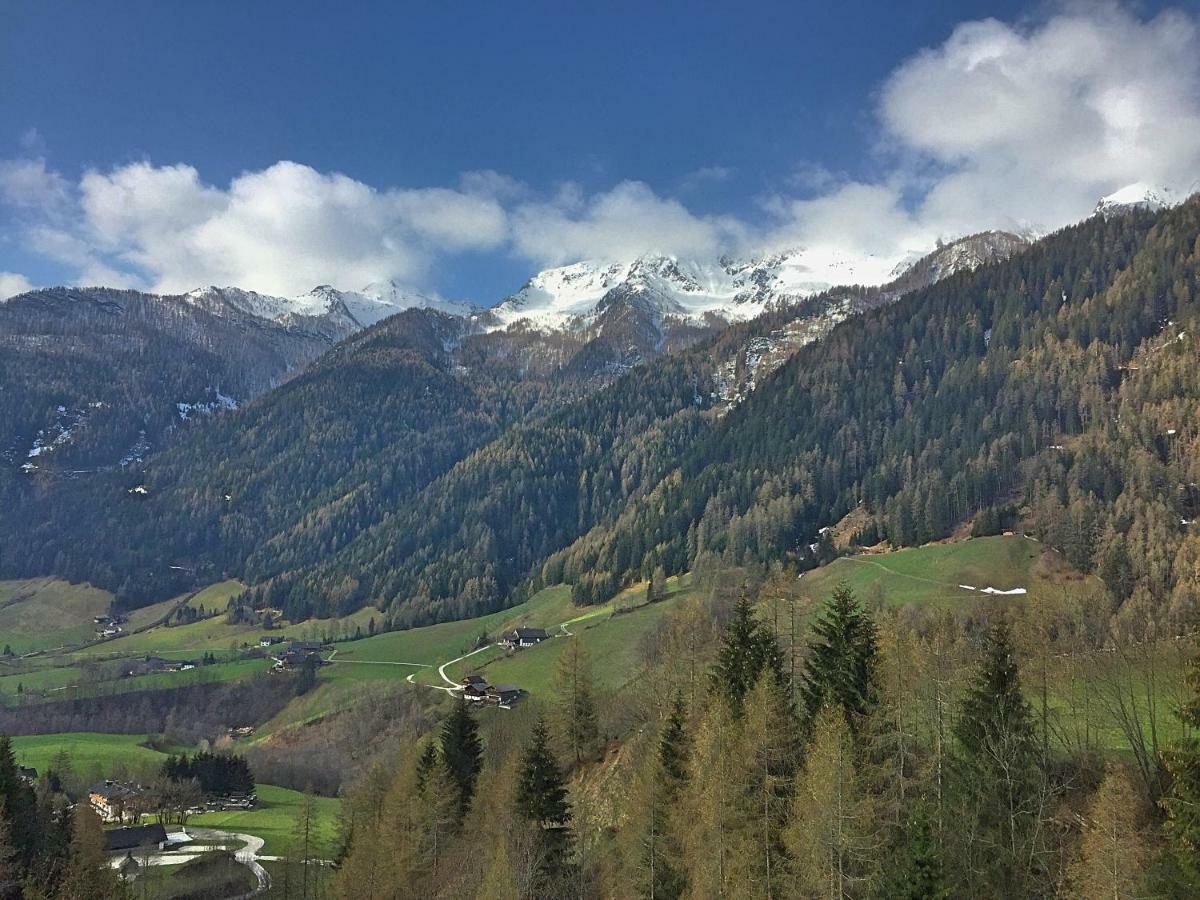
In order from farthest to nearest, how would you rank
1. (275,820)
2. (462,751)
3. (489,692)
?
(489,692) → (275,820) → (462,751)

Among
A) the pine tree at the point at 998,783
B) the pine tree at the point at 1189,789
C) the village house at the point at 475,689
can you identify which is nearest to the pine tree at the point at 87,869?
the pine tree at the point at 998,783

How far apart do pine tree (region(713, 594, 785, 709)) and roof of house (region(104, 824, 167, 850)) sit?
310 ft

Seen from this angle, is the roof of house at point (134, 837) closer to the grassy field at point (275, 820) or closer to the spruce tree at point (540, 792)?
the grassy field at point (275, 820)

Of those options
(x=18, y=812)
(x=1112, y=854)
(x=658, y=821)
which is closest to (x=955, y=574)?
(x=658, y=821)

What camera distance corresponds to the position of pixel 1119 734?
5869cm

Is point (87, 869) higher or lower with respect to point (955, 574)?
lower

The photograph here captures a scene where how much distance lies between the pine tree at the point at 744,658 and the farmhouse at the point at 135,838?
94.3m

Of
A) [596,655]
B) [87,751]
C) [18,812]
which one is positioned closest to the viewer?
[18,812]

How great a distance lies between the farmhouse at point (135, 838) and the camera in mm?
109875

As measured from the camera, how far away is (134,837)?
112 metres

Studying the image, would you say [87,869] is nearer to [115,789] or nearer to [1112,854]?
[115,789]

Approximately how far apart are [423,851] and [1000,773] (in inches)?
1841

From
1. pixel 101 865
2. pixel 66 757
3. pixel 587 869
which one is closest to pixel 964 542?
pixel 587 869

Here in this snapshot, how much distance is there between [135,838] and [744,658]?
99.2 meters
